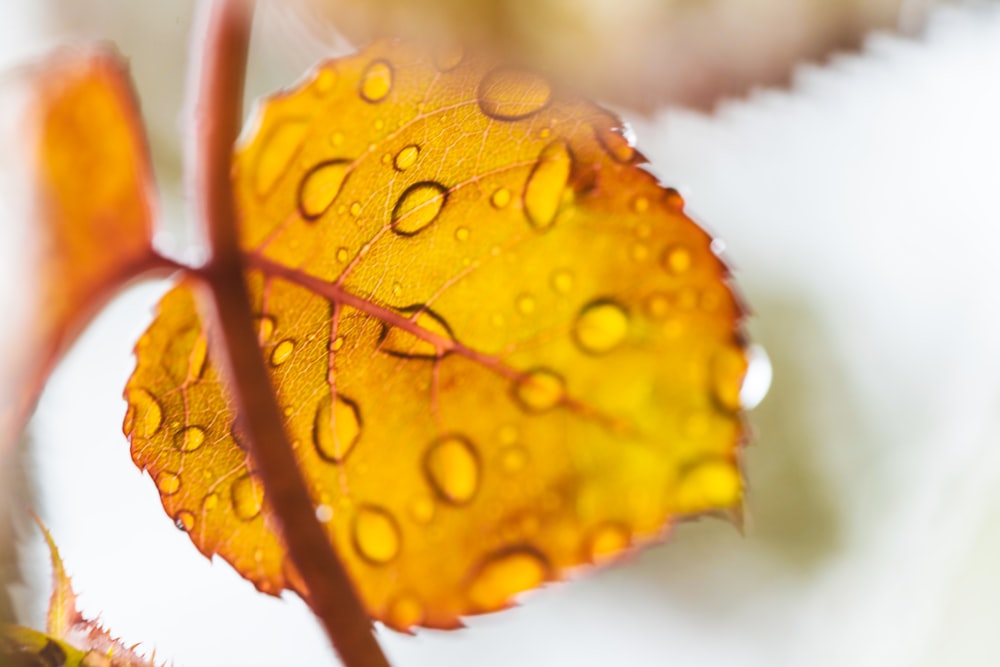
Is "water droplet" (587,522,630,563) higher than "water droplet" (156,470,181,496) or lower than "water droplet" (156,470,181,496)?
higher

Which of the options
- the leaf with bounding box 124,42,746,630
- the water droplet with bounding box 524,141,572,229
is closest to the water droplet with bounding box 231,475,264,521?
the leaf with bounding box 124,42,746,630

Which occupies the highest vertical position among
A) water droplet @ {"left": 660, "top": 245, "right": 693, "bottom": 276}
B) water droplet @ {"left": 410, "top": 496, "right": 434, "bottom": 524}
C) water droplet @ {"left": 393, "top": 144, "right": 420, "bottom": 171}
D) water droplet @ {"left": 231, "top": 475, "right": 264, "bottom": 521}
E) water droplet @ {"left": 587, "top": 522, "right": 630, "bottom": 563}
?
water droplet @ {"left": 393, "top": 144, "right": 420, "bottom": 171}

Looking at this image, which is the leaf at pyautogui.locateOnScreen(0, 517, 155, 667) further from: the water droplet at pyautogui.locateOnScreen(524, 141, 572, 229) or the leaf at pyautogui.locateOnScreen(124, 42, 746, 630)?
the water droplet at pyautogui.locateOnScreen(524, 141, 572, 229)

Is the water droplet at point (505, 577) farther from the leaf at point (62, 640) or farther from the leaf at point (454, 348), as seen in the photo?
the leaf at point (62, 640)

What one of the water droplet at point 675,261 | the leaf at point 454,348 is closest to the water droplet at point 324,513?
the leaf at point 454,348

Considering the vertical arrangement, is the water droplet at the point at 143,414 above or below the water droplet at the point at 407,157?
below

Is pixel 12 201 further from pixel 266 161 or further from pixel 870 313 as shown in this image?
pixel 870 313

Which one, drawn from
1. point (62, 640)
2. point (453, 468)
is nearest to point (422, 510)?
point (453, 468)
